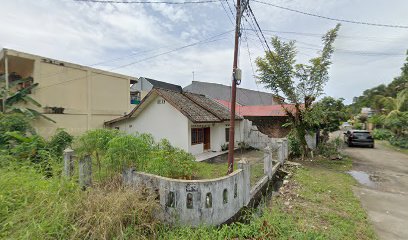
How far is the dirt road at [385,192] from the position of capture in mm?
4934

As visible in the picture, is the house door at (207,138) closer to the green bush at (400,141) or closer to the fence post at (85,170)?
the fence post at (85,170)

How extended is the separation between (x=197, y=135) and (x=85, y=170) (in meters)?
9.56

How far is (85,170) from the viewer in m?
5.90

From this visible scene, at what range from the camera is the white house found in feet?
44.6

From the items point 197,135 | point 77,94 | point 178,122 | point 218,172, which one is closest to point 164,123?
point 178,122

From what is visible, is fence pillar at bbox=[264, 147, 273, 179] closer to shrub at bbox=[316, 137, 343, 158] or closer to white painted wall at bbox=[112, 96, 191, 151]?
white painted wall at bbox=[112, 96, 191, 151]

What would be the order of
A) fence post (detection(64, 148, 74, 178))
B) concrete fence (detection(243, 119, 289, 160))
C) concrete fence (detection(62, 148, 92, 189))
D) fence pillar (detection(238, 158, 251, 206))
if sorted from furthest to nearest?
concrete fence (detection(243, 119, 289, 160)) < fence post (detection(64, 148, 74, 178)) < fence pillar (detection(238, 158, 251, 206)) < concrete fence (detection(62, 148, 92, 189))

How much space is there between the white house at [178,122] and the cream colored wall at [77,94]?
1.56 meters

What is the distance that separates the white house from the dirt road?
8.57 meters

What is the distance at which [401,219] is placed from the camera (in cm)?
526

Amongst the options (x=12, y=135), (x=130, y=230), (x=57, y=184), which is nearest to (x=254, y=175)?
(x=130, y=230)

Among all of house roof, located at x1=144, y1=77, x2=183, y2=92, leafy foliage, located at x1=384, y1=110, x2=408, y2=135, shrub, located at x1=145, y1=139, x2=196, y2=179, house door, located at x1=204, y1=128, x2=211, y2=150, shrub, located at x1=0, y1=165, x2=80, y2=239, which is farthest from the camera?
house roof, located at x1=144, y1=77, x2=183, y2=92

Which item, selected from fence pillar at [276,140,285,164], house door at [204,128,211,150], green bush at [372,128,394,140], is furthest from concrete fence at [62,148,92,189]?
green bush at [372,128,394,140]

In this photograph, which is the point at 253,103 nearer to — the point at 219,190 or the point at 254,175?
the point at 254,175
